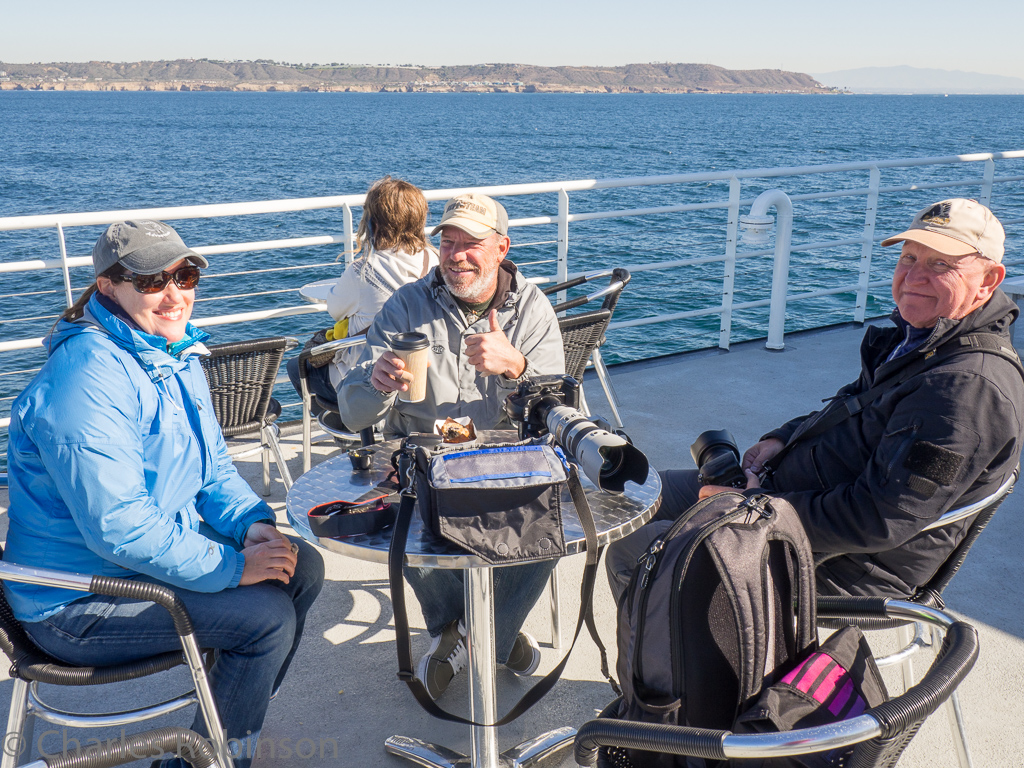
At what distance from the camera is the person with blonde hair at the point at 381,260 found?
3152 millimetres

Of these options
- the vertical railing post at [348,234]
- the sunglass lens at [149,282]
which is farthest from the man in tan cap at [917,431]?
the vertical railing post at [348,234]

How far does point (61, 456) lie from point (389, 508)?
24.1 inches

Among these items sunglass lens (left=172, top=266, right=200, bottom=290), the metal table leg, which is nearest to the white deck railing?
sunglass lens (left=172, top=266, right=200, bottom=290)

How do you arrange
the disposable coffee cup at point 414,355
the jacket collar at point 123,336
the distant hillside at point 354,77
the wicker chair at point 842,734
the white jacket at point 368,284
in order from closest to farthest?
1. the wicker chair at point 842,734
2. the jacket collar at point 123,336
3. the disposable coffee cup at point 414,355
4. the white jacket at point 368,284
5. the distant hillside at point 354,77

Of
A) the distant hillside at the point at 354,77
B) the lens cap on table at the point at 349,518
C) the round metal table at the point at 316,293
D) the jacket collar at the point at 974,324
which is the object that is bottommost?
→ the lens cap on table at the point at 349,518

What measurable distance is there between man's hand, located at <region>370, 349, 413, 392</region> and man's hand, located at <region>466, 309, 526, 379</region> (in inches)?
8.5

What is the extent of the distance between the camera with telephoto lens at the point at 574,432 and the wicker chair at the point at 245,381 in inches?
50.6

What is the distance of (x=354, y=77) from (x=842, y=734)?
185m

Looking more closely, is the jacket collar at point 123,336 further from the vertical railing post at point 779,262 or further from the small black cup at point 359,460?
the vertical railing post at point 779,262

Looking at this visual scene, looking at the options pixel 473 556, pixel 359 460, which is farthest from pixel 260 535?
pixel 473 556

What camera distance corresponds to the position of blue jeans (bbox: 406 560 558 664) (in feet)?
7.13

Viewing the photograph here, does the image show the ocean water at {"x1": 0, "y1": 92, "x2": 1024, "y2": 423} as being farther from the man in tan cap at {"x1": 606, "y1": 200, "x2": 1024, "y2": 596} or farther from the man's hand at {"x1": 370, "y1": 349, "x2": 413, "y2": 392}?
the man in tan cap at {"x1": 606, "y1": 200, "x2": 1024, "y2": 596}

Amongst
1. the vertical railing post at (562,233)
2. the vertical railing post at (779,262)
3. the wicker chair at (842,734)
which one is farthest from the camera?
the vertical railing post at (779,262)

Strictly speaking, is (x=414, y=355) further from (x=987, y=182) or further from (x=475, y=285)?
(x=987, y=182)
